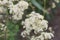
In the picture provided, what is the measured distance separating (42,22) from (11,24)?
414mm

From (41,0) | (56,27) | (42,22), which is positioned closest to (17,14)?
(42,22)

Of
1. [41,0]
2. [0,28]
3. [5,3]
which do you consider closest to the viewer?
[5,3]

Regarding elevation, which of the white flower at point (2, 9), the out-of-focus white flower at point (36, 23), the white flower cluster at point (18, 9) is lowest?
the out-of-focus white flower at point (36, 23)

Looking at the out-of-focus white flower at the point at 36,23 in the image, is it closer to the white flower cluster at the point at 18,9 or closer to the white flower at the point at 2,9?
the white flower cluster at the point at 18,9

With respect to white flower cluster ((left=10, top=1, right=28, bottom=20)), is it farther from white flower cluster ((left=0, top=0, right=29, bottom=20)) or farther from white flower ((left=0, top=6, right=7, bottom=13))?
white flower ((left=0, top=6, right=7, bottom=13))

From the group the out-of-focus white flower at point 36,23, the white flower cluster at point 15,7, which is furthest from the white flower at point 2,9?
the out-of-focus white flower at point 36,23

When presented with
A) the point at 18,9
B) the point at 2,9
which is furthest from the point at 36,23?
A: the point at 2,9

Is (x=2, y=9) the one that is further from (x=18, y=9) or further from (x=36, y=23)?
(x=36, y=23)

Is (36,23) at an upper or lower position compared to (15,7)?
lower

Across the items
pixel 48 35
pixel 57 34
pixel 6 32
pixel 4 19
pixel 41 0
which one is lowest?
pixel 48 35

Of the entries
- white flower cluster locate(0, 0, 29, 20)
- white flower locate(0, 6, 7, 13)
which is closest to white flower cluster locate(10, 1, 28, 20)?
white flower cluster locate(0, 0, 29, 20)

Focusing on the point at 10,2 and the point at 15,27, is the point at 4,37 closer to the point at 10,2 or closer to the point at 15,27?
the point at 15,27

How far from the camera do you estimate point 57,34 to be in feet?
11.5

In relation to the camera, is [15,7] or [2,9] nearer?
[15,7]
